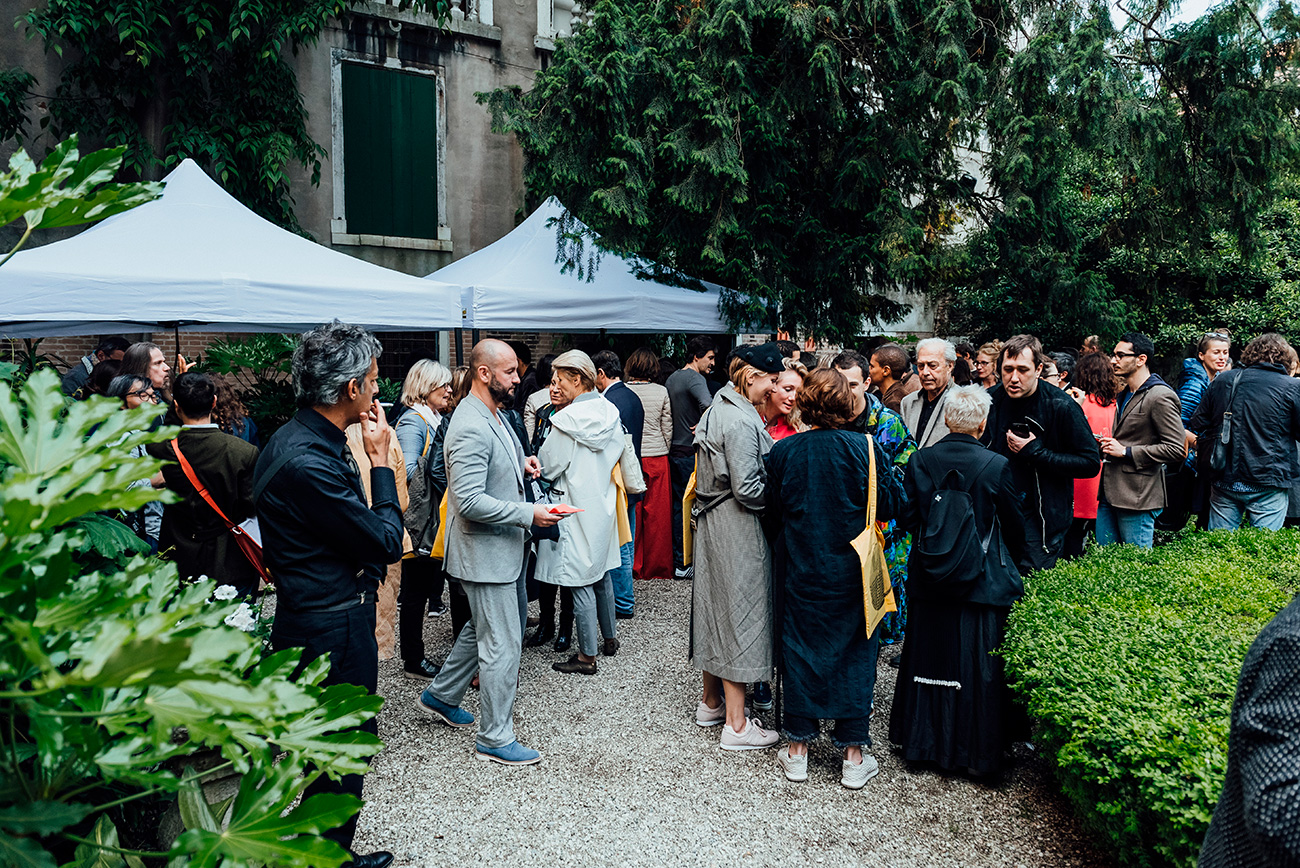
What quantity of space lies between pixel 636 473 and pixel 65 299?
371cm

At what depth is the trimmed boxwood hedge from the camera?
9.30ft

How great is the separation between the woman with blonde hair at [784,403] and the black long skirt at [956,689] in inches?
51.4

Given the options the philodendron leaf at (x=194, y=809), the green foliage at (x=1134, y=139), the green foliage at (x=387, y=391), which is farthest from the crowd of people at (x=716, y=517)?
the green foliage at (x=387, y=391)

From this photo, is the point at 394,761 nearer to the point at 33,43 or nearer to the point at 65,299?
the point at 65,299

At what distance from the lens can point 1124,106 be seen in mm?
8172

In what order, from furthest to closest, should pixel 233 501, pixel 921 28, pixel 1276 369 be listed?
pixel 921 28, pixel 1276 369, pixel 233 501

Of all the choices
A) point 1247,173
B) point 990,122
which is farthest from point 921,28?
point 1247,173

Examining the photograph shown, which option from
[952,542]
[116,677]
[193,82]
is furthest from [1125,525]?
[193,82]

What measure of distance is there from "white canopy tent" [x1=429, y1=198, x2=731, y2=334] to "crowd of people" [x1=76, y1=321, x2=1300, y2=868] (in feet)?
6.41

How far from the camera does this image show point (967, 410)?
4062mm

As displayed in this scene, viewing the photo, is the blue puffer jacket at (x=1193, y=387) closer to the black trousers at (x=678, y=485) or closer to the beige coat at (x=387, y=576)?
the black trousers at (x=678, y=485)

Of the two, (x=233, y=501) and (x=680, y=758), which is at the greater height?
(x=233, y=501)

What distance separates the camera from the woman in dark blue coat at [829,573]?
4023mm

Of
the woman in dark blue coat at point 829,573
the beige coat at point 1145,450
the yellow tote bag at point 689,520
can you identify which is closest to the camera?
the woman in dark blue coat at point 829,573
